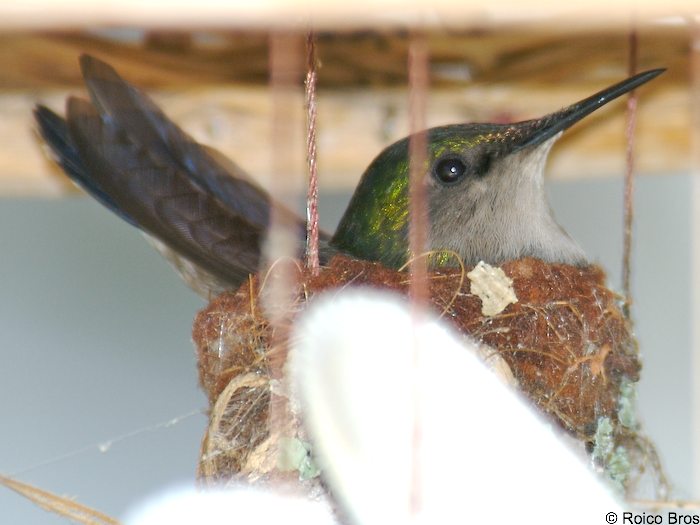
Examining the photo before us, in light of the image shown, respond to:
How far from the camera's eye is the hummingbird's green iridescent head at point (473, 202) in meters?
3.23

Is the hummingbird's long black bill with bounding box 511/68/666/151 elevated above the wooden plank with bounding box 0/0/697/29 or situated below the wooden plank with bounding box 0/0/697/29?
above

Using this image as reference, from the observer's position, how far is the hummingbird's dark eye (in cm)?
326

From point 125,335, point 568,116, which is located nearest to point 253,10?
point 568,116

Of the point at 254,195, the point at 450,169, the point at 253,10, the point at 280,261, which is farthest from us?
the point at 254,195

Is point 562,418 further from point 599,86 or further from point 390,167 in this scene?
point 599,86

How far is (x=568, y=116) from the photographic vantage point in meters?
3.03

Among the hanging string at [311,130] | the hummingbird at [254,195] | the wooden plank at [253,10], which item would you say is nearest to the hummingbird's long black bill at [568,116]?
the hummingbird at [254,195]

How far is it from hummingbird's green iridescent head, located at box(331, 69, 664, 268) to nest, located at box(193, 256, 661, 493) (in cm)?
34

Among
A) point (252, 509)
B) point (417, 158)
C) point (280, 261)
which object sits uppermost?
point (417, 158)

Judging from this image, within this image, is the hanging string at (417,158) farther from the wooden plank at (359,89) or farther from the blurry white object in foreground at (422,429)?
the wooden plank at (359,89)

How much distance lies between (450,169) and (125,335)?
2.07 meters

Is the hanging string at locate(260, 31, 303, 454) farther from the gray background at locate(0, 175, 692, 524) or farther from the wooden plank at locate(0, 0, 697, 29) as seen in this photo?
the gray background at locate(0, 175, 692, 524)

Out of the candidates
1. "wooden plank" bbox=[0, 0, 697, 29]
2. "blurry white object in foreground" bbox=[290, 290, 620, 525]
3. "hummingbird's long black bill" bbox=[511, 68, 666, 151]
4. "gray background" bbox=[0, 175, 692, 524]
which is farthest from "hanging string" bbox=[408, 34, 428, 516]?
"gray background" bbox=[0, 175, 692, 524]

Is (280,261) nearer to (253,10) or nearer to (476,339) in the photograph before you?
(476,339)
